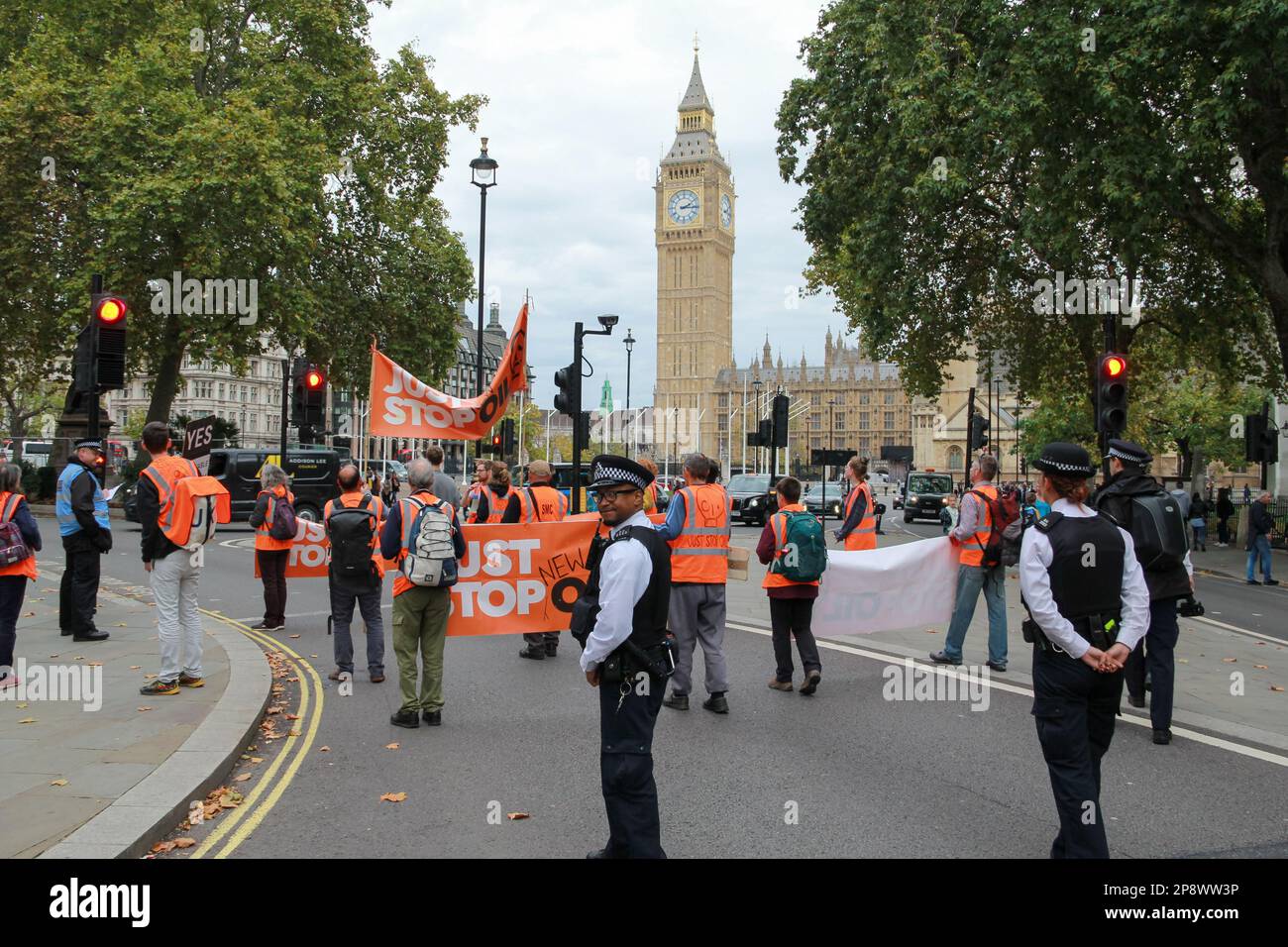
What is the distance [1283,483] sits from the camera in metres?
38.0

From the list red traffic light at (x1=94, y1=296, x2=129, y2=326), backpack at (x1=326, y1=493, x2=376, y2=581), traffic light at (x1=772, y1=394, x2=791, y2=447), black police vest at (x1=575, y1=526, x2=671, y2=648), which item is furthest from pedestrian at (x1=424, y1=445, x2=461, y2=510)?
traffic light at (x1=772, y1=394, x2=791, y2=447)

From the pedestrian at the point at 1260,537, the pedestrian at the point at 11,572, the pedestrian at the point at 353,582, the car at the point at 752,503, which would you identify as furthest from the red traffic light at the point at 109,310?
the car at the point at 752,503

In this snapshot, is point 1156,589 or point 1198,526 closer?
point 1156,589

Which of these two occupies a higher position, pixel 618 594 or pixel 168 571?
pixel 618 594

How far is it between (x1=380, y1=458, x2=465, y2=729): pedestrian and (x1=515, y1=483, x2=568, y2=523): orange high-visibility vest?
7.61 feet

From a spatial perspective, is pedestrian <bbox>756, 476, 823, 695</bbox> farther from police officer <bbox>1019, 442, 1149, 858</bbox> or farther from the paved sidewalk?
the paved sidewalk

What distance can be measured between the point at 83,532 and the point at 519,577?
4628 millimetres

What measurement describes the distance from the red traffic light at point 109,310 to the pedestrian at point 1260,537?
1810cm

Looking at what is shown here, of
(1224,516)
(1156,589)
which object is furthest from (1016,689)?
(1224,516)

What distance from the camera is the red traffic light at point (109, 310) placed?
9.41 m

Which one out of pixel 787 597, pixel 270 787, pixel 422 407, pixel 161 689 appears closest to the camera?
pixel 270 787

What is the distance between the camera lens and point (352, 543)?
8852 millimetres

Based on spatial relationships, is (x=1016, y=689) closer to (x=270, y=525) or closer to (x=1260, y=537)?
(x=270, y=525)

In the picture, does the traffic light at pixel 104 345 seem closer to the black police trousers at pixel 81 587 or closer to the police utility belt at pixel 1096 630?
the black police trousers at pixel 81 587
